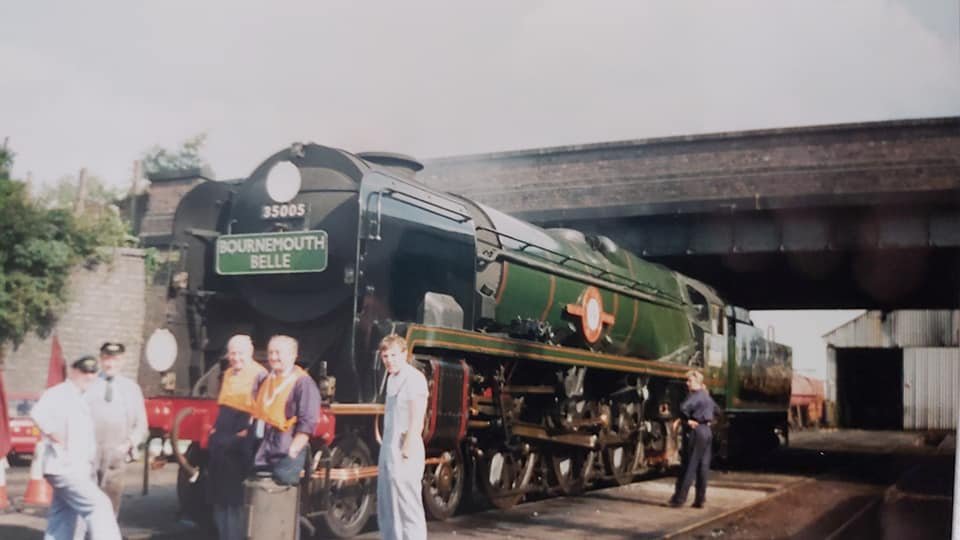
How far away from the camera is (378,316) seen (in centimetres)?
521

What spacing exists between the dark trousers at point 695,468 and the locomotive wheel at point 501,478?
1.57 metres

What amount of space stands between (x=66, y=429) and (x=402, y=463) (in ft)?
5.26

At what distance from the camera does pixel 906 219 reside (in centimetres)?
764

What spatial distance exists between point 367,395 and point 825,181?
589 cm

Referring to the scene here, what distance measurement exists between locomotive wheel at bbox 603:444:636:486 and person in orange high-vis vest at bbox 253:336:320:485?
16.5ft

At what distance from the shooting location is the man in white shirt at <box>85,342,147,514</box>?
14.3ft

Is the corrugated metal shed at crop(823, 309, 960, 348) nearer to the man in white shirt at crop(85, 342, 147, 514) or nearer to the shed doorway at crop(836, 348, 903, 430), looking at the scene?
the shed doorway at crop(836, 348, 903, 430)

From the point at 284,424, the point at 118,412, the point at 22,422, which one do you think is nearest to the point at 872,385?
the point at 284,424

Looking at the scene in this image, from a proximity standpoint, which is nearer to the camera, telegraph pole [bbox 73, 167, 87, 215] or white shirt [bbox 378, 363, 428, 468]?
white shirt [bbox 378, 363, 428, 468]

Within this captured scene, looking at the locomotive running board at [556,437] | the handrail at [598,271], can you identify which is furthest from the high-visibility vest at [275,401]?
the locomotive running board at [556,437]

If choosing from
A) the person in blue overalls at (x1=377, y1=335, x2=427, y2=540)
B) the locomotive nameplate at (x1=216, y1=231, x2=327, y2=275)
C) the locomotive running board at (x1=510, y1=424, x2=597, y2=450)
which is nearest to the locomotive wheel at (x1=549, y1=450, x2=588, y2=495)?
the locomotive running board at (x1=510, y1=424, x2=597, y2=450)

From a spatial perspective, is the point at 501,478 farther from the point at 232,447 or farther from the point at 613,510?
the point at 232,447

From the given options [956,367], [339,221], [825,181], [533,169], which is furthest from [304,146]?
[825,181]

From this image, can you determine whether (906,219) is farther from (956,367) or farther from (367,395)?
(367,395)
